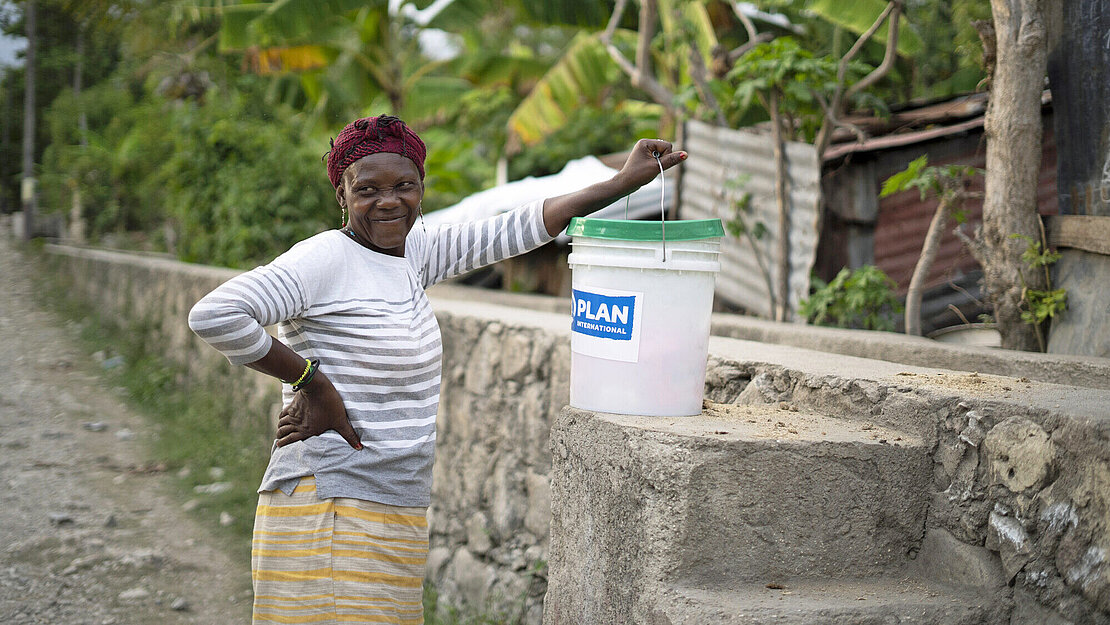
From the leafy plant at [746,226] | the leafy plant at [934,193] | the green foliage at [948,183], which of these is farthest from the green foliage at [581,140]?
the green foliage at [948,183]

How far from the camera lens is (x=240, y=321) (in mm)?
1939

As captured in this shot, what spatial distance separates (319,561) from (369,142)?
3.19 feet

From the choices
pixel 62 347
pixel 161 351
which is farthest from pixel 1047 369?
pixel 62 347

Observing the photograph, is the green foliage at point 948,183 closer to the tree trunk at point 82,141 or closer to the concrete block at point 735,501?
the concrete block at point 735,501

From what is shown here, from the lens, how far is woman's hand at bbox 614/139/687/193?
2289mm

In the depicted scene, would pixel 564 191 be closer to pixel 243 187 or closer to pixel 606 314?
pixel 243 187

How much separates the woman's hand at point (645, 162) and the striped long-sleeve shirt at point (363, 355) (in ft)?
1.83

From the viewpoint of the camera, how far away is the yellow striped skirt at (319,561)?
218cm

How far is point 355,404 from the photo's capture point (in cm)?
219

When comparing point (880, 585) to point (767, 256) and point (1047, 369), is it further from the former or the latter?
point (767, 256)

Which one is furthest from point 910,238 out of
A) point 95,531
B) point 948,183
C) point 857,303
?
point 95,531

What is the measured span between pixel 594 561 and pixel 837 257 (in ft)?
13.9

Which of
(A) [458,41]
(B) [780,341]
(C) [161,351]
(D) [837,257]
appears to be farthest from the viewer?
(A) [458,41]

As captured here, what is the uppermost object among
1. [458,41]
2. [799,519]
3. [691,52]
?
[458,41]
